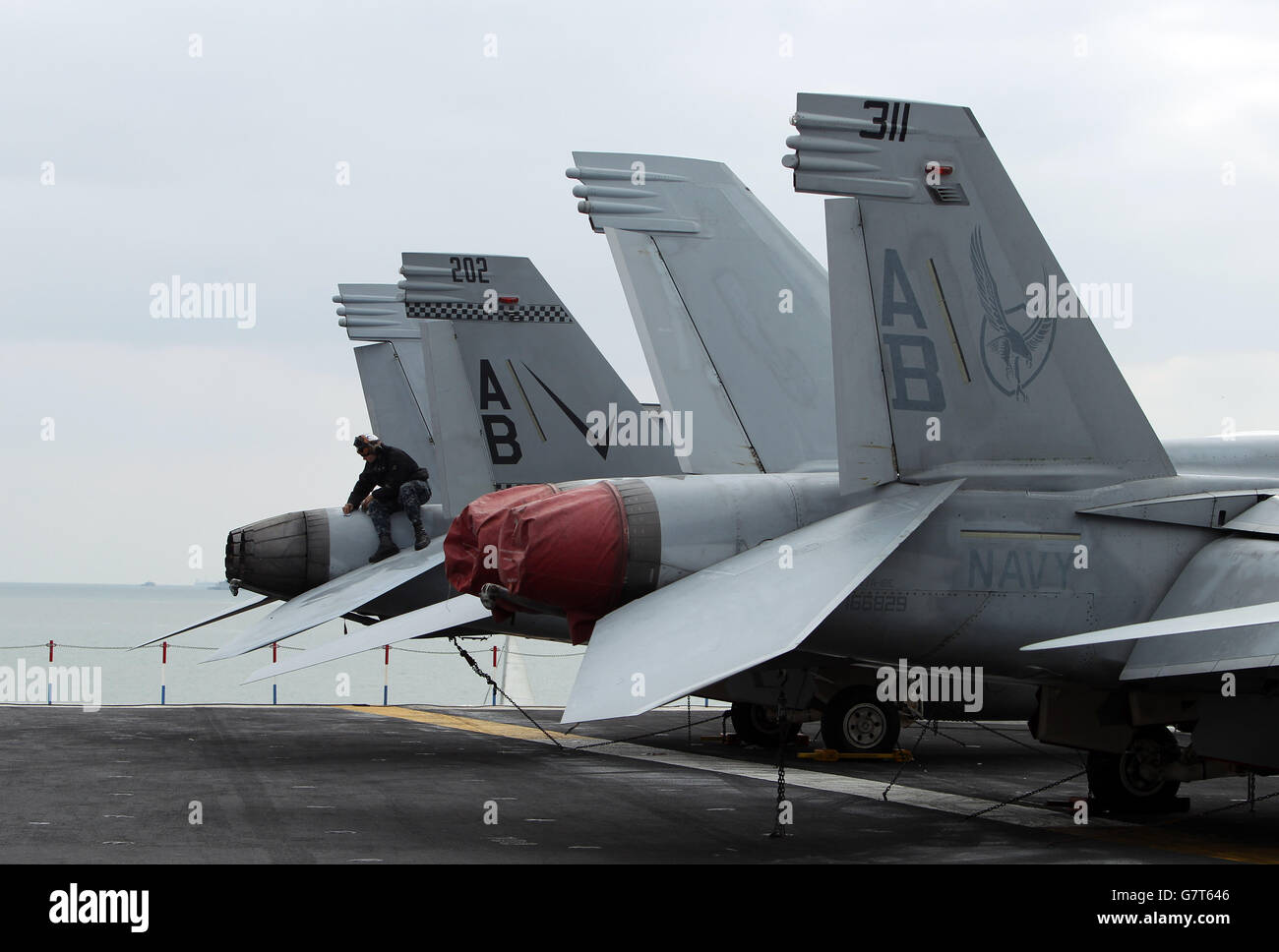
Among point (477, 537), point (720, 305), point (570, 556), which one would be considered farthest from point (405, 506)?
point (570, 556)

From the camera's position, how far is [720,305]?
14188 mm

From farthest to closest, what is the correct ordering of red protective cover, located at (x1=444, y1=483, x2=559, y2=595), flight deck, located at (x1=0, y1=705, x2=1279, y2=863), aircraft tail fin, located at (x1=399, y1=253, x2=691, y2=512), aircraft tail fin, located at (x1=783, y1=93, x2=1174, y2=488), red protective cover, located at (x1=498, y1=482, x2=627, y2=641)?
aircraft tail fin, located at (x1=399, y1=253, x2=691, y2=512), flight deck, located at (x1=0, y1=705, x2=1279, y2=863), red protective cover, located at (x1=444, y1=483, x2=559, y2=595), aircraft tail fin, located at (x1=783, y1=93, x2=1174, y2=488), red protective cover, located at (x1=498, y1=482, x2=627, y2=641)

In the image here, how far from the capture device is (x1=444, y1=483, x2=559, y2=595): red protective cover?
9938mm

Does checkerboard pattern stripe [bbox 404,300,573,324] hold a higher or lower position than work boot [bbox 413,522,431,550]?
higher

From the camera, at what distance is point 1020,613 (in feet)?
32.8

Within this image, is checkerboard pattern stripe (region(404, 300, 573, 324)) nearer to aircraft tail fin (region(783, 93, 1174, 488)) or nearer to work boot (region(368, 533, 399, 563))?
work boot (region(368, 533, 399, 563))

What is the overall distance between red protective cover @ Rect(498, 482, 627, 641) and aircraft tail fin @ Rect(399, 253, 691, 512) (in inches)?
267

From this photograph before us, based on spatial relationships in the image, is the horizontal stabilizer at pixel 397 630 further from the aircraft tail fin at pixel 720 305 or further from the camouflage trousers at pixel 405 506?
the aircraft tail fin at pixel 720 305

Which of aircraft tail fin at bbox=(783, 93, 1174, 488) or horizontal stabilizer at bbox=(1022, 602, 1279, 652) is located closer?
horizontal stabilizer at bbox=(1022, 602, 1279, 652)

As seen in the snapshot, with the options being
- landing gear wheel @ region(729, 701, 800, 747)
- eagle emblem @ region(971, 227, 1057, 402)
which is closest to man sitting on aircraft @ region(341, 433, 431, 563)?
landing gear wheel @ region(729, 701, 800, 747)

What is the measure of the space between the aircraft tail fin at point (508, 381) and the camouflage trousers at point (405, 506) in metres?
2.86

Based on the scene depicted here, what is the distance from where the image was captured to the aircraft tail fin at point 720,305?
1363 centimetres
